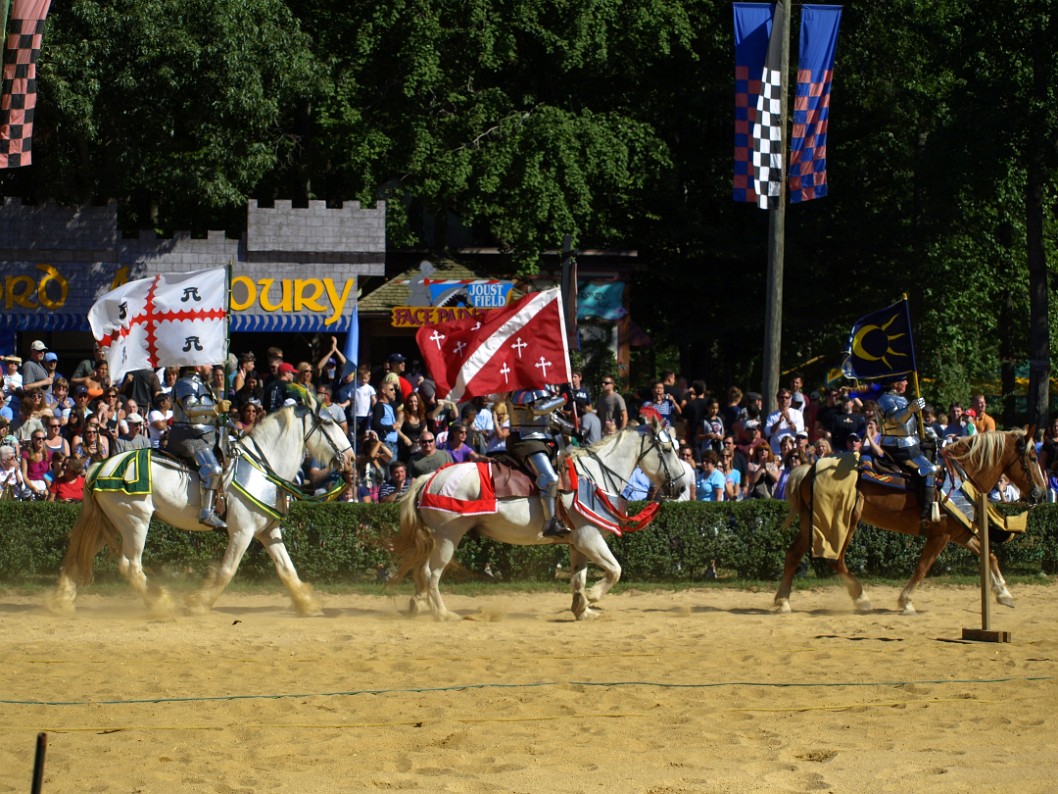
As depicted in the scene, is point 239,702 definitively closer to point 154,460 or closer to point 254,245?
point 154,460

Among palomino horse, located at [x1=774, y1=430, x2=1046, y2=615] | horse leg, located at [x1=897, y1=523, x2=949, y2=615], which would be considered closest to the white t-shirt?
palomino horse, located at [x1=774, y1=430, x2=1046, y2=615]

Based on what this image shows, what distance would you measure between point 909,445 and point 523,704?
7.30 metres

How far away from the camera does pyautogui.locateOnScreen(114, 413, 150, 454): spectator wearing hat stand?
18109 millimetres

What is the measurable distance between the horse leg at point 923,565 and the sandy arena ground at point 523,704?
0.54m

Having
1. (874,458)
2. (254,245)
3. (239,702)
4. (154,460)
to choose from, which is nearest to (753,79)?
(874,458)

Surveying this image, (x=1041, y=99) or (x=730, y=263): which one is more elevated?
(x=1041, y=99)

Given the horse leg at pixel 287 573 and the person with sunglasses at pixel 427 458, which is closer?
the horse leg at pixel 287 573

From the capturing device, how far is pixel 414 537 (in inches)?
590

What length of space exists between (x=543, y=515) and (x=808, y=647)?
10.4ft

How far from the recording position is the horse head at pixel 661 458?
1545 cm

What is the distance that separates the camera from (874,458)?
53.6 ft

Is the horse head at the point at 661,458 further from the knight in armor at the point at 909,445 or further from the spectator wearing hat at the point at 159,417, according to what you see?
the spectator wearing hat at the point at 159,417

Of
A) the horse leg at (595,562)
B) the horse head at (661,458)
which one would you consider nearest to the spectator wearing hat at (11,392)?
the horse leg at (595,562)

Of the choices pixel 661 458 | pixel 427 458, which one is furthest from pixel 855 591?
pixel 427 458
